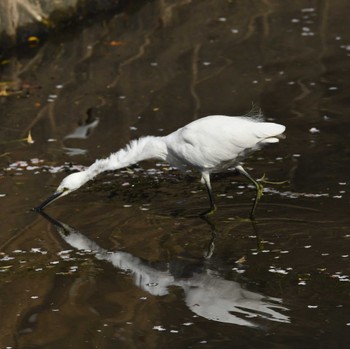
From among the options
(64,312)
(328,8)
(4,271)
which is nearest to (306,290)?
(64,312)

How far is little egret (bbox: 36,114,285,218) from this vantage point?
9.77m

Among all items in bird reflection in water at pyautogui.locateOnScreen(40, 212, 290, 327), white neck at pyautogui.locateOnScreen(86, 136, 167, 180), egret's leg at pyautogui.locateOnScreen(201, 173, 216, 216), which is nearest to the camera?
bird reflection in water at pyautogui.locateOnScreen(40, 212, 290, 327)

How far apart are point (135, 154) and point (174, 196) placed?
676 millimetres

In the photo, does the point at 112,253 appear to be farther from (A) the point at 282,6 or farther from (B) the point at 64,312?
(A) the point at 282,6

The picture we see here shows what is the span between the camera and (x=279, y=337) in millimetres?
7523

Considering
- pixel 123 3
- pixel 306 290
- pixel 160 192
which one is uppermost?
pixel 306 290

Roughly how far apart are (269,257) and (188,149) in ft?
4.66

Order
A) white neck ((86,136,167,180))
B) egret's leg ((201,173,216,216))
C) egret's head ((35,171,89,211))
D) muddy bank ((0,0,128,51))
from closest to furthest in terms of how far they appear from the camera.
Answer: egret's leg ((201,173,216,216)), white neck ((86,136,167,180)), egret's head ((35,171,89,211)), muddy bank ((0,0,128,51))

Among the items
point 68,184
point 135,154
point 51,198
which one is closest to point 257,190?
point 135,154

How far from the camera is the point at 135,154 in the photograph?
1026cm

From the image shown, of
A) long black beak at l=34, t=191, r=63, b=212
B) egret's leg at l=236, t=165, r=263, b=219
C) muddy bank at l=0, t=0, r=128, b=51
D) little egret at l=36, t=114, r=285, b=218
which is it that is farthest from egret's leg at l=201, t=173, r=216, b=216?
muddy bank at l=0, t=0, r=128, b=51

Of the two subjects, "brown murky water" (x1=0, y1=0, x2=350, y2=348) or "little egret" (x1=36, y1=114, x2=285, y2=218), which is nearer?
"brown murky water" (x1=0, y1=0, x2=350, y2=348)

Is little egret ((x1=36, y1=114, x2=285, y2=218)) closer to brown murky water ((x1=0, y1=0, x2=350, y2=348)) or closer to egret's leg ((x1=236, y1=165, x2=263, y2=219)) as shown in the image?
egret's leg ((x1=236, y1=165, x2=263, y2=219))

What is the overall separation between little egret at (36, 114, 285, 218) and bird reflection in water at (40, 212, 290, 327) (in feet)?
1.97
